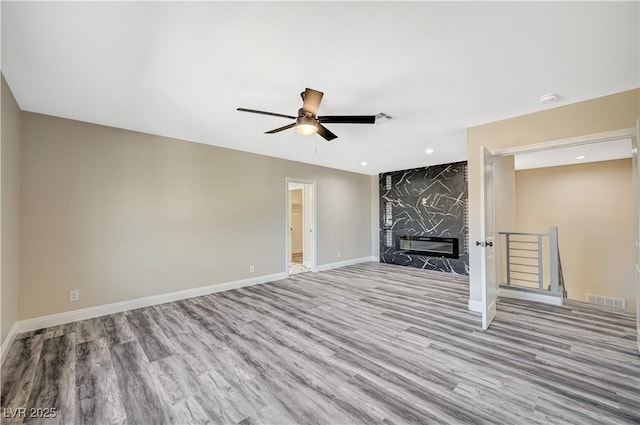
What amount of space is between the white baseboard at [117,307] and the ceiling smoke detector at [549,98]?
16.5ft

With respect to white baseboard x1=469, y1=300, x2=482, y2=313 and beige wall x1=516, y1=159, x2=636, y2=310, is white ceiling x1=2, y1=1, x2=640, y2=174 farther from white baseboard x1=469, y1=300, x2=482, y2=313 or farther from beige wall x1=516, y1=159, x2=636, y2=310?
beige wall x1=516, y1=159, x2=636, y2=310

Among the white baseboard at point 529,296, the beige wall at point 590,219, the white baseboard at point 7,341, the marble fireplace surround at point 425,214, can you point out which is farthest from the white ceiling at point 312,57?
the beige wall at point 590,219

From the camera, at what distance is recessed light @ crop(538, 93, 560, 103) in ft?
8.86

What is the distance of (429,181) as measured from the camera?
6.35 meters

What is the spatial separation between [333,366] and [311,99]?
2.41 meters

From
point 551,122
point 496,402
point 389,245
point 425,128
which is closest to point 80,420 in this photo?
point 496,402

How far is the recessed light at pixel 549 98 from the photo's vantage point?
2701mm

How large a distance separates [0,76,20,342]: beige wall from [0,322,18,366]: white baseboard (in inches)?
2.3

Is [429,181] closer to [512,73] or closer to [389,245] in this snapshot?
[389,245]

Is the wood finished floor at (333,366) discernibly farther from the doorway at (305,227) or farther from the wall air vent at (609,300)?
the wall air vent at (609,300)

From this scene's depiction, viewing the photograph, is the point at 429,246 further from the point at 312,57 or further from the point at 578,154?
the point at 312,57

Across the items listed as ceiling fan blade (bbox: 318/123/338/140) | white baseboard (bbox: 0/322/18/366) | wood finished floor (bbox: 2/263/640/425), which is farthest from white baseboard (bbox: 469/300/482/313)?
white baseboard (bbox: 0/322/18/366)

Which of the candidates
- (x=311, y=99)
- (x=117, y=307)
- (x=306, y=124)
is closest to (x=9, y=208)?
(x=117, y=307)

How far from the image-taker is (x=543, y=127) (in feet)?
10.2
